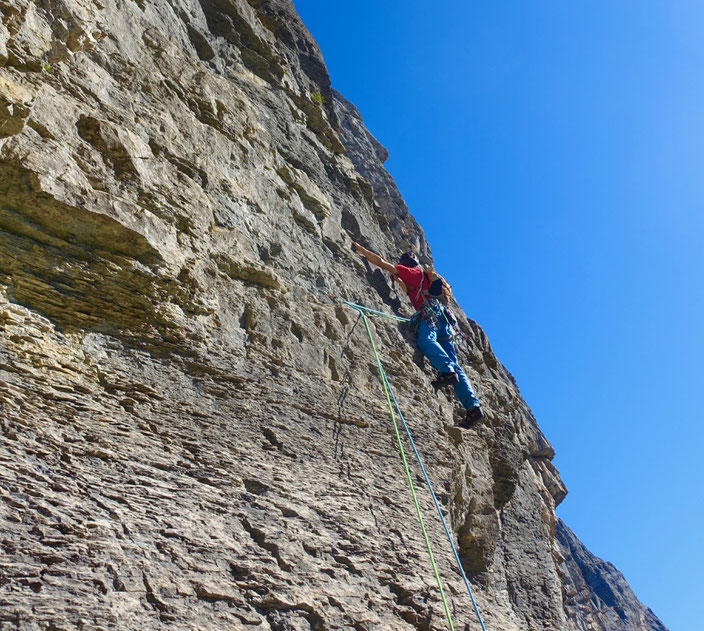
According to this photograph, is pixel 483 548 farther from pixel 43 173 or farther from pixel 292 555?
pixel 43 173

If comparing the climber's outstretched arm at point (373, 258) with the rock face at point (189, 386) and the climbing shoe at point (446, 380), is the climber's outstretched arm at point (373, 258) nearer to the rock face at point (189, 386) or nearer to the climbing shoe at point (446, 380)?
the rock face at point (189, 386)

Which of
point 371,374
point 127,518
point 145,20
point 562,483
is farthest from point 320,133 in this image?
point 562,483

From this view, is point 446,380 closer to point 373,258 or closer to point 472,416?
point 472,416

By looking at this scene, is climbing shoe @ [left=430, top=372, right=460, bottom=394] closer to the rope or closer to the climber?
the climber

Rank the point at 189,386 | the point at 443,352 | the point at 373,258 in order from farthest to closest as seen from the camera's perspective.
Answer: the point at 373,258 < the point at 443,352 < the point at 189,386

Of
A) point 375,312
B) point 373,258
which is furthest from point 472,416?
point 373,258

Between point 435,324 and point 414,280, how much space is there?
67cm

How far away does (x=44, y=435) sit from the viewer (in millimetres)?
3668

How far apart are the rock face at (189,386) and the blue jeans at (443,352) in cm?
21

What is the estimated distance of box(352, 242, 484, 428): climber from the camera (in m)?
6.78

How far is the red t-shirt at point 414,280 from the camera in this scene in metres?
7.77

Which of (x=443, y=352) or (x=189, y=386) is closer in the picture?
(x=189, y=386)

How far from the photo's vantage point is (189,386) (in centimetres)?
462

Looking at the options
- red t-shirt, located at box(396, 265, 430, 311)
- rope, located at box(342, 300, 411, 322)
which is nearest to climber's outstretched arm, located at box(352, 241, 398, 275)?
red t-shirt, located at box(396, 265, 430, 311)
